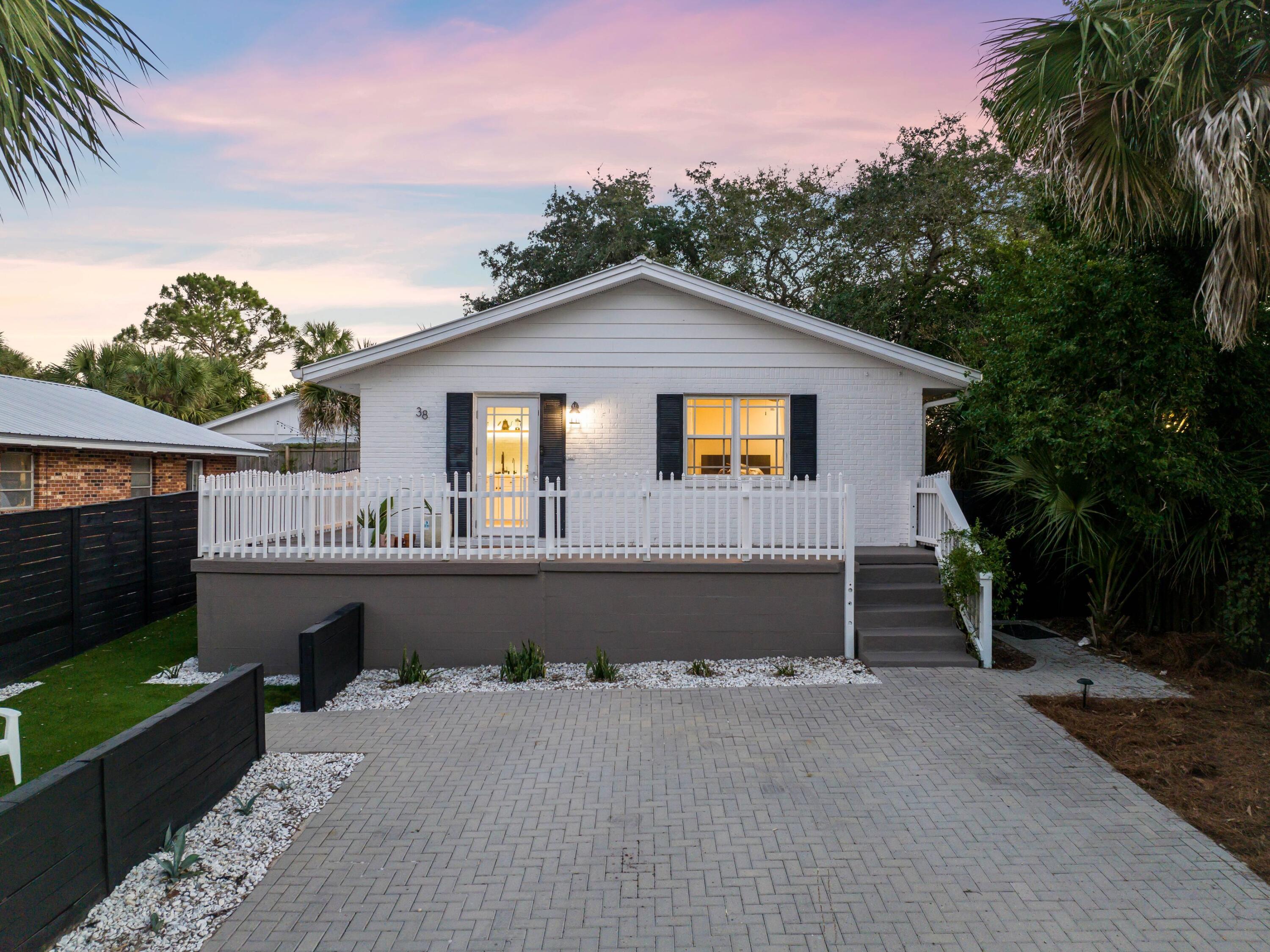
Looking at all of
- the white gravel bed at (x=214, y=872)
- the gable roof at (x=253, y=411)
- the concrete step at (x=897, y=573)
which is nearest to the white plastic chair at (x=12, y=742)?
the white gravel bed at (x=214, y=872)

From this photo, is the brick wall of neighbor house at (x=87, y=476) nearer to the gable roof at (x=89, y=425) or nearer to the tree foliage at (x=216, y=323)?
the gable roof at (x=89, y=425)

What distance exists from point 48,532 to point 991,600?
10609 mm

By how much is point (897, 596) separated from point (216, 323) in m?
52.4

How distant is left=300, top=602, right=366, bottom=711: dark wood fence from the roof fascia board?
20.1 ft

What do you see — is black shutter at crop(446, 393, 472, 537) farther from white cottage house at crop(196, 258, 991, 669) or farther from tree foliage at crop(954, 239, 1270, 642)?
tree foliage at crop(954, 239, 1270, 642)

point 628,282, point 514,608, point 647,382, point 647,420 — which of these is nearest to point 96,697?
point 514,608

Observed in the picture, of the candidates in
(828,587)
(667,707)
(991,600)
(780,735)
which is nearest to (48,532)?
(667,707)

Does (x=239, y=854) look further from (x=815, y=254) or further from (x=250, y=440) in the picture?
(x=250, y=440)

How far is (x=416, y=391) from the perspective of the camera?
34.0 feet

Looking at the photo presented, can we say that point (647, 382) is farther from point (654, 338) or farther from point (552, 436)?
point (552, 436)

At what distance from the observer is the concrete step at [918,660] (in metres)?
7.79

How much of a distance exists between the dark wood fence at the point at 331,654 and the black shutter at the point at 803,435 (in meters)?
6.02

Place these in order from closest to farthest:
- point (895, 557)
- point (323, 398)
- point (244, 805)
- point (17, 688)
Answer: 1. point (244, 805)
2. point (17, 688)
3. point (895, 557)
4. point (323, 398)

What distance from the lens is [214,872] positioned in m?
3.90
